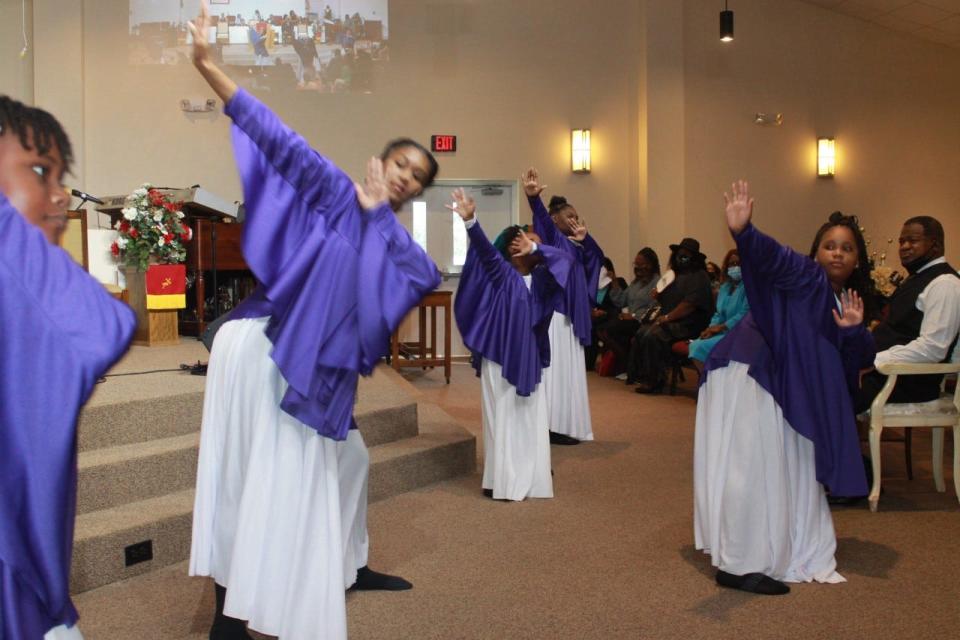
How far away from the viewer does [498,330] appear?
482 cm

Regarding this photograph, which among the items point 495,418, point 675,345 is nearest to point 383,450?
point 495,418

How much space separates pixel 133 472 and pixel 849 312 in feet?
10.1

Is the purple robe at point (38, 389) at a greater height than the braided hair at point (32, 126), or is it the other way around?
the braided hair at point (32, 126)

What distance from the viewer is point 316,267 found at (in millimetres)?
2318

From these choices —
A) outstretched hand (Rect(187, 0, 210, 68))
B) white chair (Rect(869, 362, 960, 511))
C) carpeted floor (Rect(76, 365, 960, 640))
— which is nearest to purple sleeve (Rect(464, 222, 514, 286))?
carpeted floor (Rect(76, 365, 960, 640))

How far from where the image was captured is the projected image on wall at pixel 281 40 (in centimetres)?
1009

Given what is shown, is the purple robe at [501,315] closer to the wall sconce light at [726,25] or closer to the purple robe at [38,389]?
the purple robe at [38,389]

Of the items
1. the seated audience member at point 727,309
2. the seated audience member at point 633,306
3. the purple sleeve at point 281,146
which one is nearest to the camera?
the purple sleeve at point 281,146

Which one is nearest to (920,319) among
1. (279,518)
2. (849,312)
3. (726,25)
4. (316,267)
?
(849,312)

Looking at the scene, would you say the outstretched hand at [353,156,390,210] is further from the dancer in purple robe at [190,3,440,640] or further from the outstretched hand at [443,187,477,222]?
the outstretched hand at [443,187,477,222]

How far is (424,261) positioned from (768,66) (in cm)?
1052

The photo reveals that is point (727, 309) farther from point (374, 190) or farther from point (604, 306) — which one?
point (374, 190)

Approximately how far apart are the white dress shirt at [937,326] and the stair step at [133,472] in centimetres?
358

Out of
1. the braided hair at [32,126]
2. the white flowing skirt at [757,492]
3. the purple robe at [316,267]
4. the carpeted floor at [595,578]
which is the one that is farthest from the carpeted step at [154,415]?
the braided hair at [32,126]
